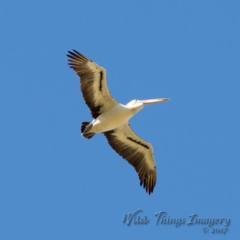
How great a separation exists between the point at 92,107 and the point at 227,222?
494cm

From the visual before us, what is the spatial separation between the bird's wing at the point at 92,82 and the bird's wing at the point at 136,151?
1.05 metres

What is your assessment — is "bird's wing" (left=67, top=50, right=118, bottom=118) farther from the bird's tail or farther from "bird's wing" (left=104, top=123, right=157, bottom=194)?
"bird's wing" (left=104, top=123, right=157, bottom=194)

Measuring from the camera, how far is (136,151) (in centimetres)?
1902

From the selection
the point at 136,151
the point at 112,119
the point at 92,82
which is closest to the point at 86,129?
the point at 112,119

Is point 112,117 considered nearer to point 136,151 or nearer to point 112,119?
point 112,119

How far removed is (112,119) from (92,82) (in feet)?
3.87

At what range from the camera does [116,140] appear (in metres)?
18.8

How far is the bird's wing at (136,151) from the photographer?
18734mm

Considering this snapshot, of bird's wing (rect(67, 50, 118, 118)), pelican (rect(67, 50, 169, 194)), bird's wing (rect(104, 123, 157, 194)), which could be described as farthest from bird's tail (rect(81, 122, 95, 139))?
bird's wing (rect(104, 123, 157, 194))

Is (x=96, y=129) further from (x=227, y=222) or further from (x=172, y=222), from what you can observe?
(x=227, y=222)

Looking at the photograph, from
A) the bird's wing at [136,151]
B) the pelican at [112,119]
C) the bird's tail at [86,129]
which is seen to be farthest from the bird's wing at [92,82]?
the bird's wing at [136,151]

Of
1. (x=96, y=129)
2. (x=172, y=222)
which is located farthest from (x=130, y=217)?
(x=96, y=129)

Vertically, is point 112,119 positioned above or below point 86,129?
above

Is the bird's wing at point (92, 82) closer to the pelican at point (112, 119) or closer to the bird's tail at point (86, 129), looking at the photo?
the pelican at point (112, 119)
